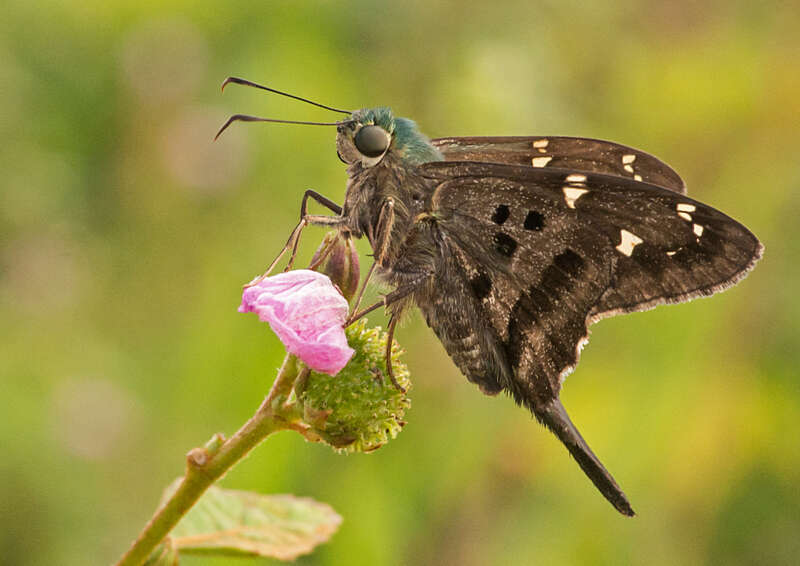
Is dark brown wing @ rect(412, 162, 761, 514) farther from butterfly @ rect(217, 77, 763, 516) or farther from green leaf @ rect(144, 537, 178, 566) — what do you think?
green leaf @ rect(144, 537, 178, 566)

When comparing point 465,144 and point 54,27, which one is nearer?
point 465,144

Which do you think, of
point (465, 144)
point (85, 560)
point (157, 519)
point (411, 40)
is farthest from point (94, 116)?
point (157, 519)

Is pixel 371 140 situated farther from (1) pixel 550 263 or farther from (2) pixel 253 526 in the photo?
(2) pixel 253 526

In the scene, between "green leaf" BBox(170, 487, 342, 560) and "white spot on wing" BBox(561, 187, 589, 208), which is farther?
"white spot on wing" BBox(561, 187, 589, 208)

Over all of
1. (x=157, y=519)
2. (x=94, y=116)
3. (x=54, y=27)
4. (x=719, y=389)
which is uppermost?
(x=54, y=27)

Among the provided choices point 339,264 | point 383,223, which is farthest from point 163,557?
point 383,223

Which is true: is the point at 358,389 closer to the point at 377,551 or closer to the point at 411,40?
the point at 377,551

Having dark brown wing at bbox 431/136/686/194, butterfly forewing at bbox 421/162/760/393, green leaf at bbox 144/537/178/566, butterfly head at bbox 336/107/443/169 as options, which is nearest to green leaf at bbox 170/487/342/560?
green leaf at bbox 144/537/178/566
